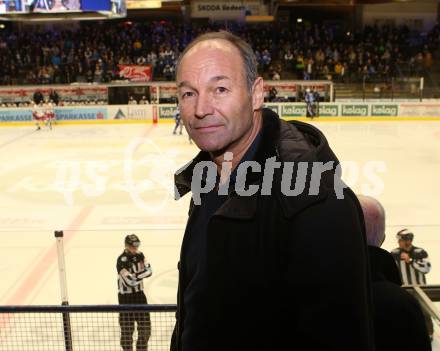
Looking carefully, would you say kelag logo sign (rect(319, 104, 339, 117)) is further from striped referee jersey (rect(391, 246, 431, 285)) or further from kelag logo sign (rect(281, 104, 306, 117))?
striped referee jersey (rect(391, 246, 431, 285))

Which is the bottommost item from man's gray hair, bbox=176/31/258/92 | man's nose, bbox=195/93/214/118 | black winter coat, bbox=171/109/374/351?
black winter coat, bbox=171/109/374/351

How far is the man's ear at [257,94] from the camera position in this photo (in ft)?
4.27

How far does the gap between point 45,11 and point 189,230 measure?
18.1 meters

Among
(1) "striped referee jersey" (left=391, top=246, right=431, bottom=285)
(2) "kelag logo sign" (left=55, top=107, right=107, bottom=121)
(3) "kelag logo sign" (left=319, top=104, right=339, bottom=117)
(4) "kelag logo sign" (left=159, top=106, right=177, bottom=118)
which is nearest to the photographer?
(1) "striped referee jersey" (left=391, top=246, right=431, bottom=285)

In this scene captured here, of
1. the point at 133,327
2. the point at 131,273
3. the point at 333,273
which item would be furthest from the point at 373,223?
the point at 131,273

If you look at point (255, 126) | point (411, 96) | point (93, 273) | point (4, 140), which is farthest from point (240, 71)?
point (411, 96)

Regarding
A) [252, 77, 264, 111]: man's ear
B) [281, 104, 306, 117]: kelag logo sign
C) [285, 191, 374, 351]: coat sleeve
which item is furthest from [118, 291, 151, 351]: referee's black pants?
[281, 104, 306, 117]: kelag logo sign

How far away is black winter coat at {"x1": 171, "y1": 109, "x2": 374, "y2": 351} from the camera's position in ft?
3.14

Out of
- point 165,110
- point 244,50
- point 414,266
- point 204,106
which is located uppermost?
point 244,50

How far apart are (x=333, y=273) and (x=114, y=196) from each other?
34.4 feet

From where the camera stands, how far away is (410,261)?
16.5ft

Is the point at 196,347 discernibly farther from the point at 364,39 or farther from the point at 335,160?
the point at 364,39

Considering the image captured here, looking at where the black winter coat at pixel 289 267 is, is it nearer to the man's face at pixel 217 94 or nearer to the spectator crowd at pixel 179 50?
the man's face at pixel 217 94

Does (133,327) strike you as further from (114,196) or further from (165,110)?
(165,110)
